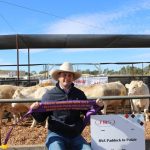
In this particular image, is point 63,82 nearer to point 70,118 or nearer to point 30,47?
point 70,118

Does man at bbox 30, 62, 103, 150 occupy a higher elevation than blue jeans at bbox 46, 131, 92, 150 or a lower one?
higher

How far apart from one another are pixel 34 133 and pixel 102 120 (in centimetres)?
415

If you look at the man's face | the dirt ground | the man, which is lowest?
the dirt ground

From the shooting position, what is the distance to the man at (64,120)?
234 inches

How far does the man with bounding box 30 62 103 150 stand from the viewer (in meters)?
5.94

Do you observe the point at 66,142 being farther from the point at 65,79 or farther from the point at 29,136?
the point at 29,136

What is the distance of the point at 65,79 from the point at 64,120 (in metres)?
0.58

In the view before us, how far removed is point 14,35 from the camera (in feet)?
50.2

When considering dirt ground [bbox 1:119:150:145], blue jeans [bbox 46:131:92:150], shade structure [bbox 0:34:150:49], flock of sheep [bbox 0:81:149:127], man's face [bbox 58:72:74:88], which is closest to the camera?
blue jeans [bbox 46:131:92:150]

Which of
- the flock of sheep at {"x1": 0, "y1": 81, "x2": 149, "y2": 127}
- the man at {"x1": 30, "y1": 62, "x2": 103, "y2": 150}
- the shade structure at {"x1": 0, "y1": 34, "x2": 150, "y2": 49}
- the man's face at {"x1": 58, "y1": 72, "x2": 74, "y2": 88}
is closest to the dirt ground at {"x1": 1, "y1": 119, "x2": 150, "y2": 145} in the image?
the flock of sheep at {"x1": 0, "y1": 81, "x2": 149, "y2": 127}

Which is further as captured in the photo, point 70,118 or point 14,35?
point 14,35

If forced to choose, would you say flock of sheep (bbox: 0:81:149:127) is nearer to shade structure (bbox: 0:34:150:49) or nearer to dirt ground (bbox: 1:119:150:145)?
shade structure (bbox: 0:34:150:49)

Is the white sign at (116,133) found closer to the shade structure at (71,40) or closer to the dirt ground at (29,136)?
the dirt ground at (29,136)

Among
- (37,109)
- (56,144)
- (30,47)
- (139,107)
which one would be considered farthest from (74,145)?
(30,47)
